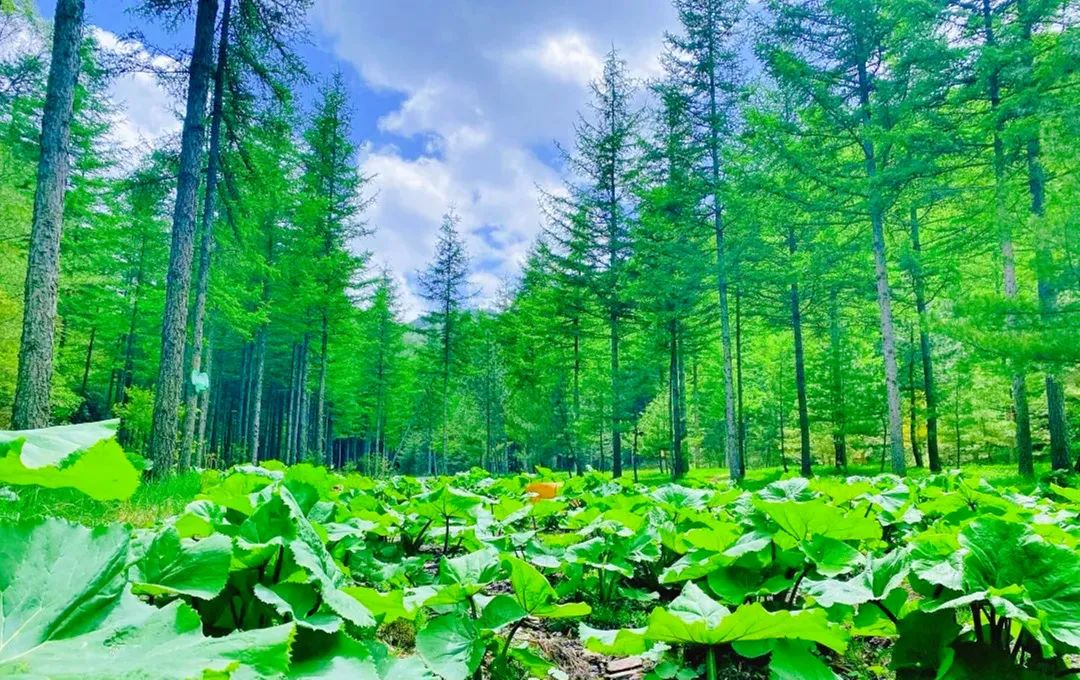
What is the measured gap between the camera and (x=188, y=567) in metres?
1.04

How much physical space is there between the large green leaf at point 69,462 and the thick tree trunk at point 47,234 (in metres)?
6.33

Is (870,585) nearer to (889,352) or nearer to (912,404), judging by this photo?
(889,352)

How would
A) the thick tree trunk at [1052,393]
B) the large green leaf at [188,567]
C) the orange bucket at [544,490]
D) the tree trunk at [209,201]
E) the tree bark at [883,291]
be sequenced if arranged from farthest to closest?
the tree bark at [883,291] < the thick tree trunk at [1052,393] < the tree trunk at [209,201] < the orange bucket at [544,490] < the large green leaf at [188,567]

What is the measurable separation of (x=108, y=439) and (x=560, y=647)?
62.8 inches

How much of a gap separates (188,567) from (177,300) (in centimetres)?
745

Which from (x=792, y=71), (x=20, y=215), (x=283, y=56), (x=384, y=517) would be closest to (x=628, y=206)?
(x=792, y=71)

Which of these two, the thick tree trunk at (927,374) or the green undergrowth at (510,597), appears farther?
the thick tree trunk at (927,374)

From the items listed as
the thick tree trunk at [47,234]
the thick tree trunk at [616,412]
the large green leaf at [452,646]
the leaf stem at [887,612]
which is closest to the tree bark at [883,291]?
the thick tree trunk at [616,412]

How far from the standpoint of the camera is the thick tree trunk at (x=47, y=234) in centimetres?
546

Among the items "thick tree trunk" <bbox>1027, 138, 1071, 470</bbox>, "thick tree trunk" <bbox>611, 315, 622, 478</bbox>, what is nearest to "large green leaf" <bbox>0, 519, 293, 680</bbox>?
"thick tree trunk" <bbox>1027, 138, 1071, 470</bbox>

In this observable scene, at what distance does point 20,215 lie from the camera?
41.4 feet

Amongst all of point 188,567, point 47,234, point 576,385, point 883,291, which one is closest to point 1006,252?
point 883,291

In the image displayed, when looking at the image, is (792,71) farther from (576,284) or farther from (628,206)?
(576,284)

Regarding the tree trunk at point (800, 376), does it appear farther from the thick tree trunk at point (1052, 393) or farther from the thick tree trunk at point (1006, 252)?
the thick tree trunk at point (1052, 393)
